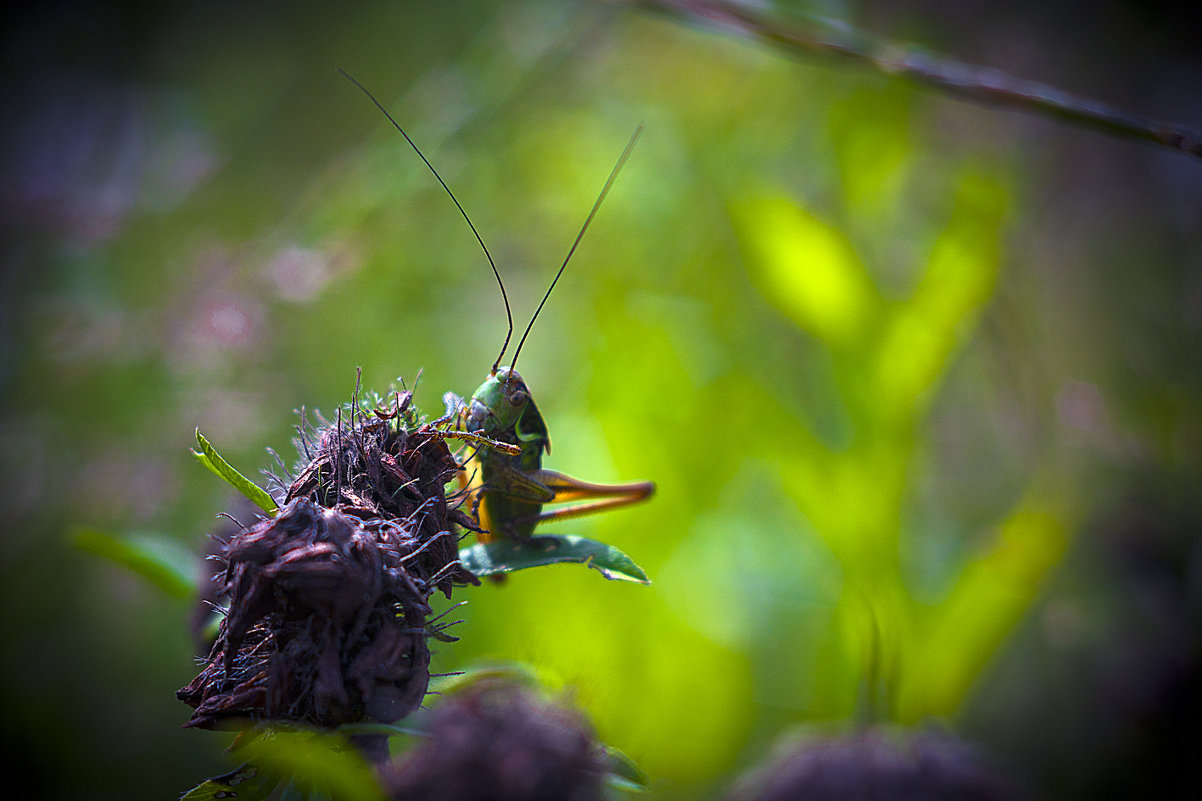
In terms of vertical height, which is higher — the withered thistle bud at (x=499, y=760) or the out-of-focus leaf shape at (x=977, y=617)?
the withered thistle bud at (x=499, y=760)

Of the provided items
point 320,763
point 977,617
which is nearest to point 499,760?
point 320,763

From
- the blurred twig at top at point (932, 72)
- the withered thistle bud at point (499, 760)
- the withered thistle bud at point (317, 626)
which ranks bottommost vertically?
the withered thistle bud at point (499, 760)

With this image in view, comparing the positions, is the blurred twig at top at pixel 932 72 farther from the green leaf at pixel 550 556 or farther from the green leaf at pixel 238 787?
the green leaf at pixel 238 787

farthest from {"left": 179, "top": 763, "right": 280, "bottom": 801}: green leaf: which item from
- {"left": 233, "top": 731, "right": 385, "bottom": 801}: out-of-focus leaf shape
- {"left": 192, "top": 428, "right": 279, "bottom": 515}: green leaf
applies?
{"left": 192, "top": 428, "right": 279, "bottom": 515}: green leaf

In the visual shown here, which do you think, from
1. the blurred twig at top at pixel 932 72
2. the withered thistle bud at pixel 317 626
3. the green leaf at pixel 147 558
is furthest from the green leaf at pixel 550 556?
the blurred twig at top at pixel 932 72

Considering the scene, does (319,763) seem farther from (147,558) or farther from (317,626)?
(147,558)
